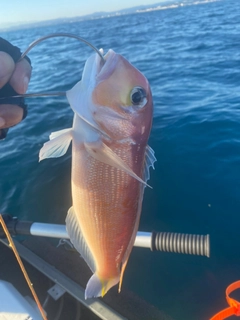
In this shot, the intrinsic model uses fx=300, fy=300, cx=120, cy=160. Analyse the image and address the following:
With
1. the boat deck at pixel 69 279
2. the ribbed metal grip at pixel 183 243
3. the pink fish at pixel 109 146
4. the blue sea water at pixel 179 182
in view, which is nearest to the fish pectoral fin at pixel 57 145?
the pink fish at pixel 109 146

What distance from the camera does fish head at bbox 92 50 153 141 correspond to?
1596 millimetres

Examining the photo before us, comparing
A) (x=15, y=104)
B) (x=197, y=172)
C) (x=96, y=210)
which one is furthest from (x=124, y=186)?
(x=197, y=172)

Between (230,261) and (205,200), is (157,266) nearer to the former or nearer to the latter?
(230,261)

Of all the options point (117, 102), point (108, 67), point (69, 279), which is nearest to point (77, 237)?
point (117, 102)

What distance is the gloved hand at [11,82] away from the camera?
182 cm

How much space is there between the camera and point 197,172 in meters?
5.21

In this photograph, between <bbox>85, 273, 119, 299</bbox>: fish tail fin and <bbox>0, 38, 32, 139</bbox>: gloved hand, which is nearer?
<bbox>85, 273, 119, 299</bbox>: fish tail fin

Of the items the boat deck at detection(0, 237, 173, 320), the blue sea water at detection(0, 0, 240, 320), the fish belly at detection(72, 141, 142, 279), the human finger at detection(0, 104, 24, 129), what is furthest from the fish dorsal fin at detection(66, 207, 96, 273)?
the blue sea water at detection(0, 0, 240, 320)

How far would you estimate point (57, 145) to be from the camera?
64.8 inches

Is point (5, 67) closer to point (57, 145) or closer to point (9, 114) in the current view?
point (9, 114)

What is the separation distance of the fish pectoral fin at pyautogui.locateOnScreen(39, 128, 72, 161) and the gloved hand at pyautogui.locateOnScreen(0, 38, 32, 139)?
0.42 metres

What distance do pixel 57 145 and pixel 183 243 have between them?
4.71 ft

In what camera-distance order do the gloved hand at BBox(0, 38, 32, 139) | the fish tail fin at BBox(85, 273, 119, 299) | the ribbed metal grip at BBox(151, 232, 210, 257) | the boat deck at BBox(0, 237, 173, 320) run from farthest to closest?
the boat deck at BBox(0, 237, 173, 320), the ribbed metal grip at BBox(151, 232, 210, 257), the gloved hand at BBox(0, 38, 32, 139), the fish tail fin at BBox(85, 273, 119, 299)

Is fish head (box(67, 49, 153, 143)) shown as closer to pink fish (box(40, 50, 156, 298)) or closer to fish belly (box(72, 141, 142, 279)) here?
pink fish (box(40, 50, 156, 298))
